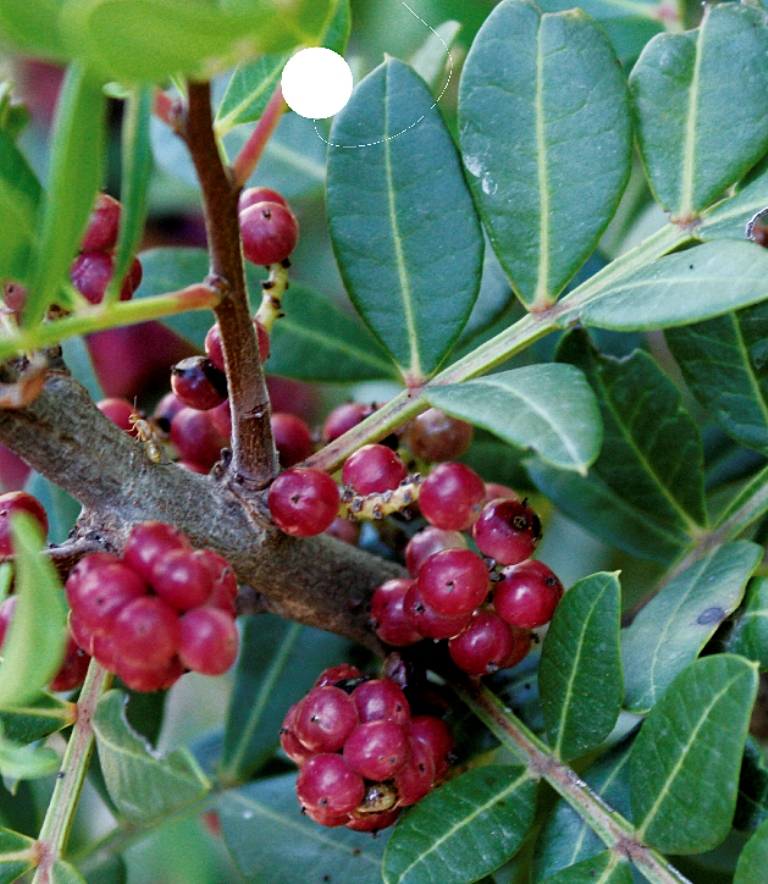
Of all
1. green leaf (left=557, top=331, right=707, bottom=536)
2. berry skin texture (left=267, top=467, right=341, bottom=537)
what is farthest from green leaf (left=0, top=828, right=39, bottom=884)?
green leaf (left=557, top=331, right=707, bottom=536)

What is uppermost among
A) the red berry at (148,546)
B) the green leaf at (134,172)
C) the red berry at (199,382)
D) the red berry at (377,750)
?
the green leaf at (134,172)

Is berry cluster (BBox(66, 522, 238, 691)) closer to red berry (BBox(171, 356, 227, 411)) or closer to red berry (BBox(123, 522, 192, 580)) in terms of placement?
red berry (BBox(123, 522, 192, 580))

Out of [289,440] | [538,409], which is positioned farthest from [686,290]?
[289,440]

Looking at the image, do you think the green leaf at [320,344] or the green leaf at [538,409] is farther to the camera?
the green leaf at [320,344]

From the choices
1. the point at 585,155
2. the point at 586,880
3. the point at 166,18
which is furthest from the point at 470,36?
the point at 586,880

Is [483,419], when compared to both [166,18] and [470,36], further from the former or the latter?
[470,36]

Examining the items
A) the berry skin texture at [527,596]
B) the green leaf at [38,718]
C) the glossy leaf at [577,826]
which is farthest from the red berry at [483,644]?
the green leaf at [38,718]

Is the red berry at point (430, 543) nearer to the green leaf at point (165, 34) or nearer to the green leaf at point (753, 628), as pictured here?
the green leaf at point (753, 628)
